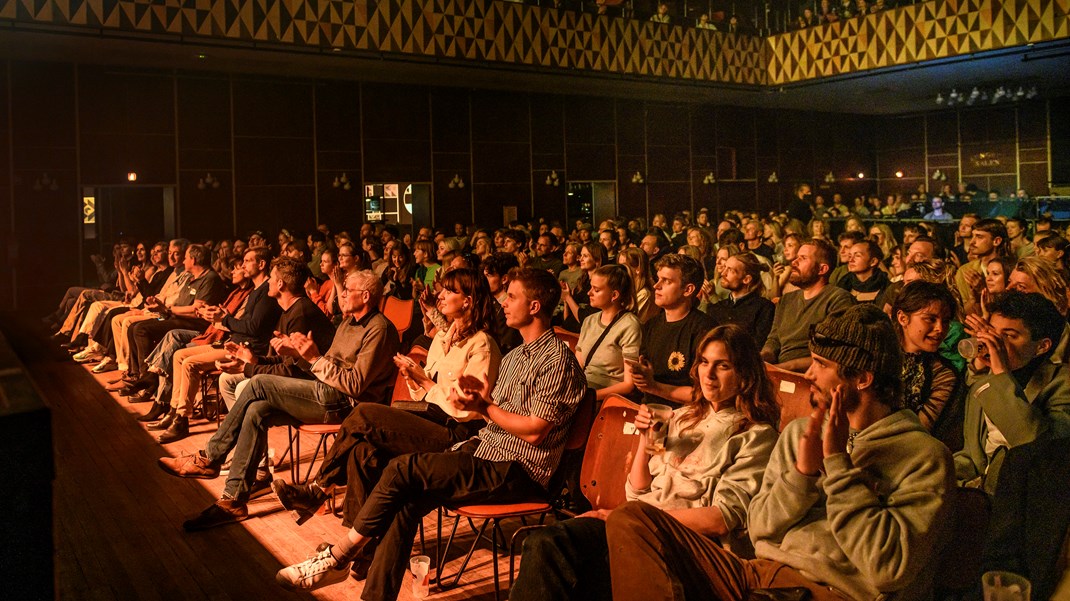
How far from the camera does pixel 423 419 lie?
12.8 ft

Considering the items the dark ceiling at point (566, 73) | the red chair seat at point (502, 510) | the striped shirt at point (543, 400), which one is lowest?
the red chair seat at point (502, 510)

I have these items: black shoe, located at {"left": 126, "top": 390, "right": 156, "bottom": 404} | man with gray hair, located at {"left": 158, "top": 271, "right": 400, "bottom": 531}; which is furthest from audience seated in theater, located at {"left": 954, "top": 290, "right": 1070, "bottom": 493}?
black shoe, located at {"left": 126, "top": 390, "right": 156, "bottom": 404}

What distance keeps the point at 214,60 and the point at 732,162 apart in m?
11.5

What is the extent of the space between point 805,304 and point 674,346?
1092 millimetres

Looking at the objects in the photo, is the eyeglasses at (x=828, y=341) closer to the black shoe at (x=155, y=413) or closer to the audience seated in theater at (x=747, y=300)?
the audience seated in theater at (x=747, y=300)

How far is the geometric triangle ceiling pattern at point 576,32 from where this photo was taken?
11555 millimetres

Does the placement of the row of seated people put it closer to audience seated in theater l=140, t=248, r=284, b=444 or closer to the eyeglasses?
the eyeglasses

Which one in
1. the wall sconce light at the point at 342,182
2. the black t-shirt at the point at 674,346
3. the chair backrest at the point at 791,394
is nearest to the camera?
the chair backrest at the point at 791,394

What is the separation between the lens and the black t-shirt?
13.8ft

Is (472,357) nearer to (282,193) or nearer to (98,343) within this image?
(98,343)

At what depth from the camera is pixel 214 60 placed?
13312 millimetres

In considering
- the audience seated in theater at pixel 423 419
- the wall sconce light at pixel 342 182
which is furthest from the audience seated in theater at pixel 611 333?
the wall sconce light at pixel 342 182

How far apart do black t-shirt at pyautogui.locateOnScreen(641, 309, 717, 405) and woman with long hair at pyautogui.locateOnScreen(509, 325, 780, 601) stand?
3.90 feet

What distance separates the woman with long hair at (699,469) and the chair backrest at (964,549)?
549 mm
